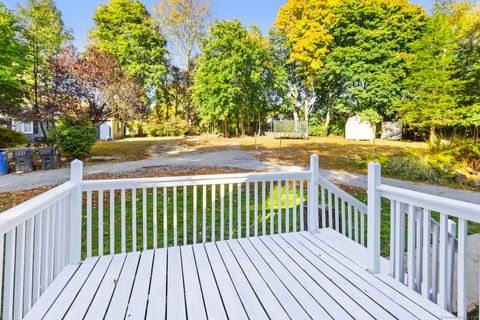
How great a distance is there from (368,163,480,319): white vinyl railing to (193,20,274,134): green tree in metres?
18.0

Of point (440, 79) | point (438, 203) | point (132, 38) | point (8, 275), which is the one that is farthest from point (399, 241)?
point (132, 38)

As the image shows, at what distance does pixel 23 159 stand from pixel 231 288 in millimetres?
9108

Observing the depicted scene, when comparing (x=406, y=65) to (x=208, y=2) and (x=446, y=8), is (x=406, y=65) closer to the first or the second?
(x=446, y=8)

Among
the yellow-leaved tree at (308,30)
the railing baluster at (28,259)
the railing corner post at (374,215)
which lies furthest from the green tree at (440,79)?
the railing baluster at (28,259)

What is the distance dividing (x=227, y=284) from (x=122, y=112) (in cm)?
1088

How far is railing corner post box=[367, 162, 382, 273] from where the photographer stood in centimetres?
228

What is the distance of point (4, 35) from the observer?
9172mm

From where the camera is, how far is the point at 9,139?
1406 centimetres

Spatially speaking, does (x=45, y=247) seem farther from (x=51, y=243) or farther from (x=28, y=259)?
(x=28, y=259)

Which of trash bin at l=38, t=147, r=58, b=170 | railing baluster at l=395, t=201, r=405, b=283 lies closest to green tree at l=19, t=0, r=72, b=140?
trash bin at l=38, t=147, r=58, b=170

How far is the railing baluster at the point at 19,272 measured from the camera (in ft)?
4.99

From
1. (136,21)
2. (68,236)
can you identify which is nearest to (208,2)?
(136,21)

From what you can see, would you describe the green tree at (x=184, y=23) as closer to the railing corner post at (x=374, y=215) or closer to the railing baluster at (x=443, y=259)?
the railing corner post at (x=374, y=215)

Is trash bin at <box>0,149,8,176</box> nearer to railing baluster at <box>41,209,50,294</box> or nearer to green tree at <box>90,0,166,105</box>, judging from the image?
railing baluster at <box>41,209,50,294</box>
